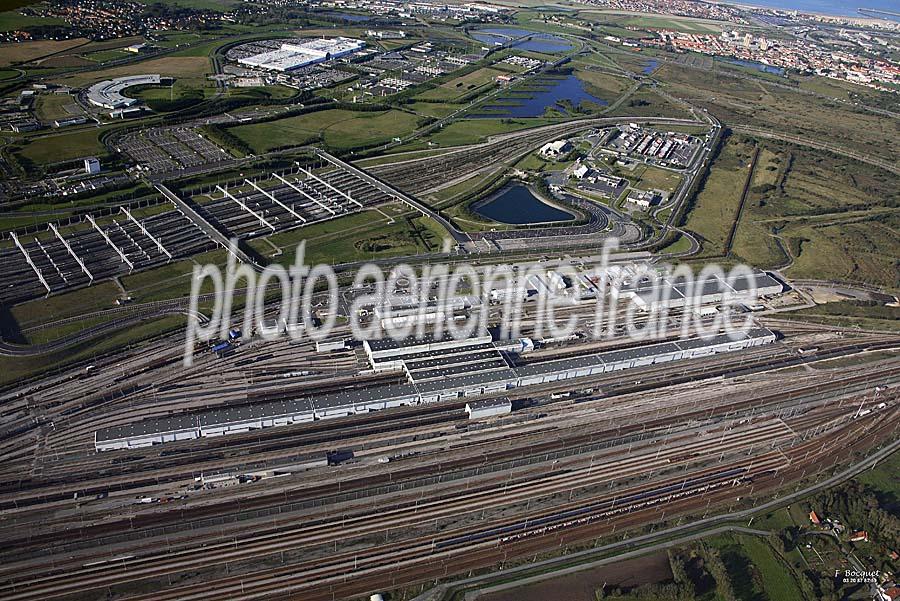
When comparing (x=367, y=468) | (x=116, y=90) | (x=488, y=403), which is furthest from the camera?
(x=116, y=90)

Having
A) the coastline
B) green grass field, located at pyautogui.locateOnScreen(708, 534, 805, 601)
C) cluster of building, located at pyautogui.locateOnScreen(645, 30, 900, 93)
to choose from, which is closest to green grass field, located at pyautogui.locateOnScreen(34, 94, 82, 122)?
green grass field, located at pyautogui.locateOnScreen(708, 534, 805, 601)

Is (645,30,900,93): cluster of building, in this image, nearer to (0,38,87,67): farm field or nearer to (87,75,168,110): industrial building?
(87,75,168,110): industrial building

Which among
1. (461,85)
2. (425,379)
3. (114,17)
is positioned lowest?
(425,379)

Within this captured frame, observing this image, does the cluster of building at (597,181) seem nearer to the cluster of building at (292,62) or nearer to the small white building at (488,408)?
the small white building at (488,408)

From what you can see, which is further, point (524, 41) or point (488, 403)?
point (524, 41)

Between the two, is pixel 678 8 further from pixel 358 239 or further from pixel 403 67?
pixel 358 239

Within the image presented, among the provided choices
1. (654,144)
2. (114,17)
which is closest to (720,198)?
(654,144)

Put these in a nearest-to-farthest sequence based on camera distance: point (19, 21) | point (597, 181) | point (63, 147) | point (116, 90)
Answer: point (63, 147)
point (597, 181)
point (116, 90)
point (19, 21)
